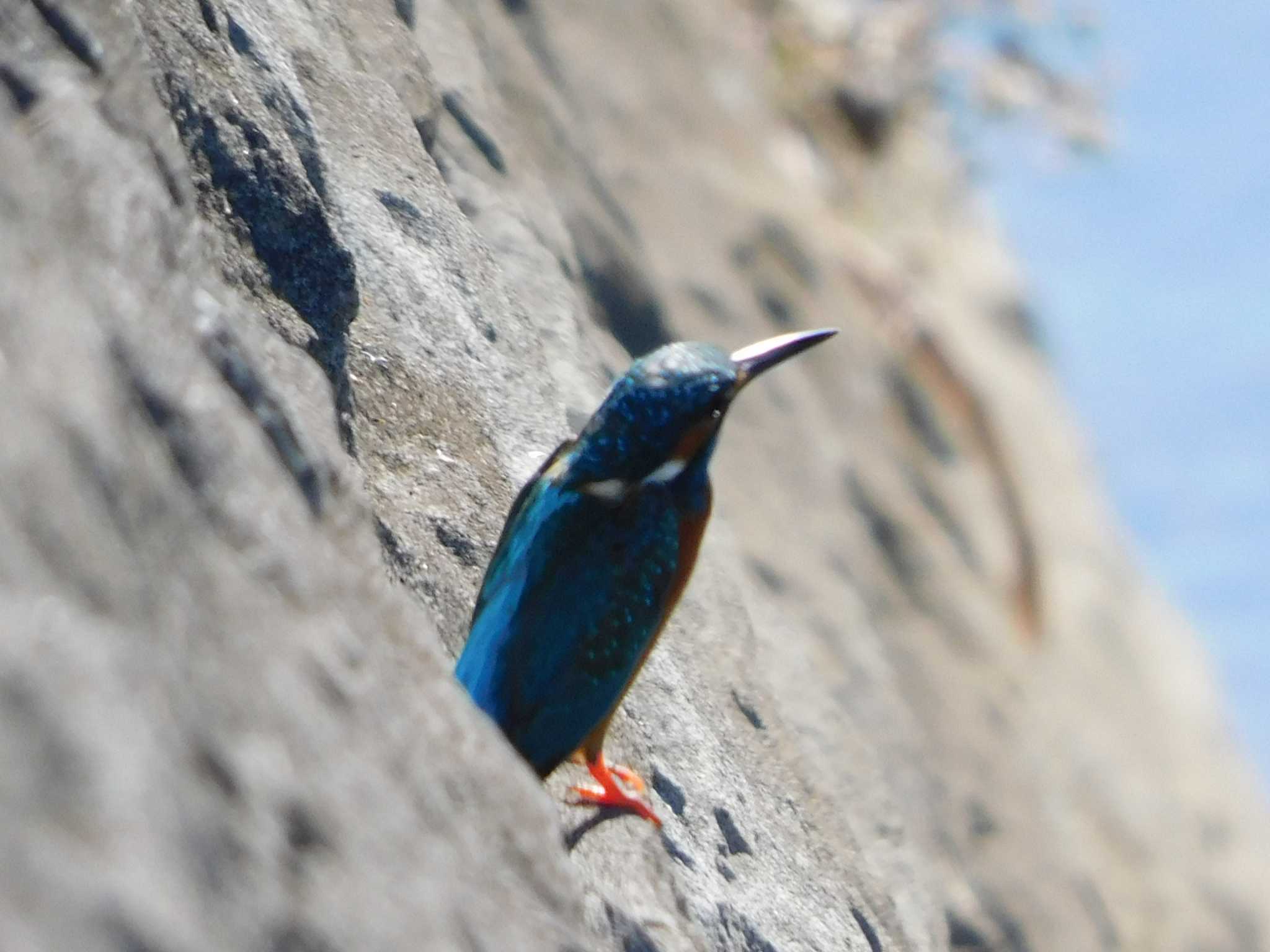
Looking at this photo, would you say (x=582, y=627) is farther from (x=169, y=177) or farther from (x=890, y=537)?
(x=890, y=537)

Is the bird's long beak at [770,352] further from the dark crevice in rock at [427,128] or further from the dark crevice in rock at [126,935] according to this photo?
the dark crevice in rock at [126,935]

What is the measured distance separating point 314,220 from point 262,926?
153 cm

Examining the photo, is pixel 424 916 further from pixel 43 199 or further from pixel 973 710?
pixel 973 710

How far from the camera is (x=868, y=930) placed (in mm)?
3006

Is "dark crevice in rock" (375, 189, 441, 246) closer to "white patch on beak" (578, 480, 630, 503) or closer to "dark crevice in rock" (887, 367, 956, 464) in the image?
"white patch on beak" (578, 480, 630, 503)

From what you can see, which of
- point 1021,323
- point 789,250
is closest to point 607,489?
point 789,250

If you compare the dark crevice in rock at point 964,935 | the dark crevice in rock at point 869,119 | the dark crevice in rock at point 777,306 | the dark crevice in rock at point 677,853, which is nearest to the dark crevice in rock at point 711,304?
the dark crevice in rock at point 777,306

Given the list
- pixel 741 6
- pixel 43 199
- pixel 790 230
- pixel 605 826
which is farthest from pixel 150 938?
pixel 741 6

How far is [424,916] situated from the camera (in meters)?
1.52

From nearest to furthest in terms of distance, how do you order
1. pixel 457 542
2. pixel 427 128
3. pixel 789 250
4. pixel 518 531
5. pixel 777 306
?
pixel 518 531
pixel 457 542
pixel 427 128
pixel 777 306
pixel 789 250

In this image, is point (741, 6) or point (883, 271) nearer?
point (883, 271)

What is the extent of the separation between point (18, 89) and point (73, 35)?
0.14 m

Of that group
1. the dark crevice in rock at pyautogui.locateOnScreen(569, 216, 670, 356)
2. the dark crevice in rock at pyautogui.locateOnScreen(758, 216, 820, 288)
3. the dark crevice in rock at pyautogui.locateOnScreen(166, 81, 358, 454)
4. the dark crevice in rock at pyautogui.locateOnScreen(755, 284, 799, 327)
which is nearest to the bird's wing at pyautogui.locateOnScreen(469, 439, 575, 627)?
the dark crevice in rock at pyautogui.locateOnScreen(166, 81, 358, 454)

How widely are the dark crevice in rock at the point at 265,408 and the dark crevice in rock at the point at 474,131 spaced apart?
255 cm
